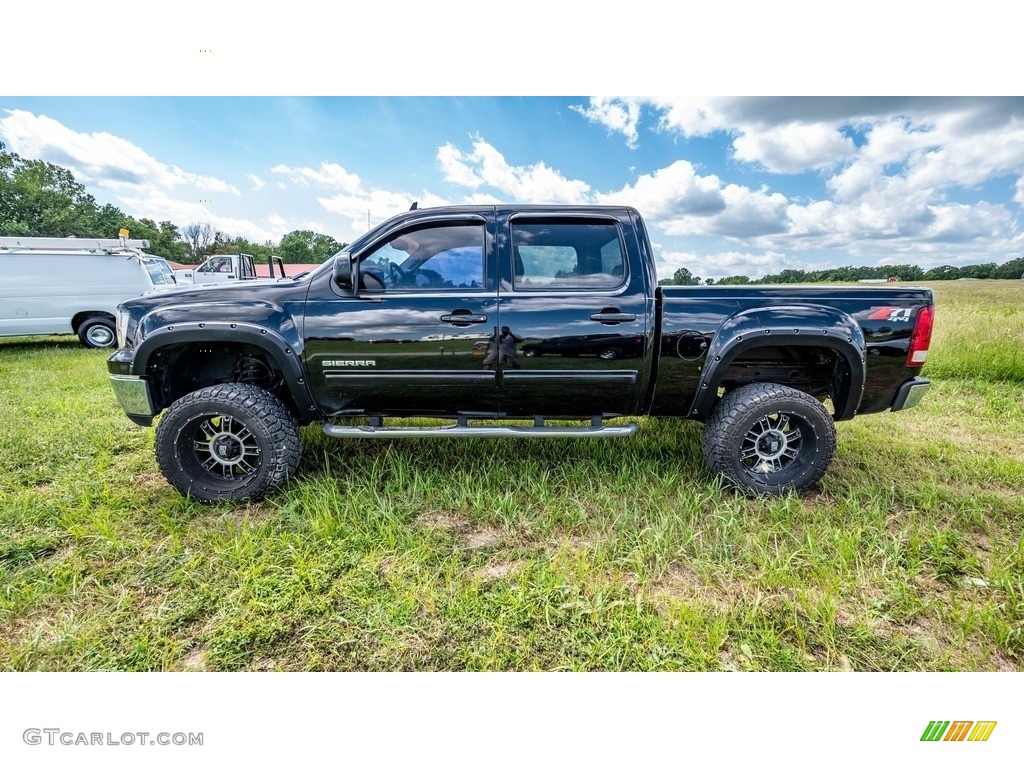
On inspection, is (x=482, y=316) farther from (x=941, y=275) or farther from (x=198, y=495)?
(x=941, y=275)

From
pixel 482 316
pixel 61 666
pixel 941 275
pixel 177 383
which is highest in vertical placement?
pixel 941 275

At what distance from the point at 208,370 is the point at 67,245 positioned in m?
7.79

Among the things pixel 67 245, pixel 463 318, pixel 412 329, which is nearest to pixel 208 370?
pixel 412 329

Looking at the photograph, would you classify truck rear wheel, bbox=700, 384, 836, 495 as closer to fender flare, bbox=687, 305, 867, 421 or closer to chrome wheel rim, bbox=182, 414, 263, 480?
fender flare, bbox=687, 305, 867, 421

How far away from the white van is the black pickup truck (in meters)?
6.73

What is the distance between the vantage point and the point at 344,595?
5.95 ft

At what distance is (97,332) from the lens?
7750 millimetres

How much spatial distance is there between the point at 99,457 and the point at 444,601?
2898 millimetres

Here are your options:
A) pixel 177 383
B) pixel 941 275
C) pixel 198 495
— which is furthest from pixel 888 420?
pixel 177 383

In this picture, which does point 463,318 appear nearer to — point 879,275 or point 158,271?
point 879,275

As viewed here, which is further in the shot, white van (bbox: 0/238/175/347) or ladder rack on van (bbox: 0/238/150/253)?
ladder rack on van (bbox: 0/238/150/253)
